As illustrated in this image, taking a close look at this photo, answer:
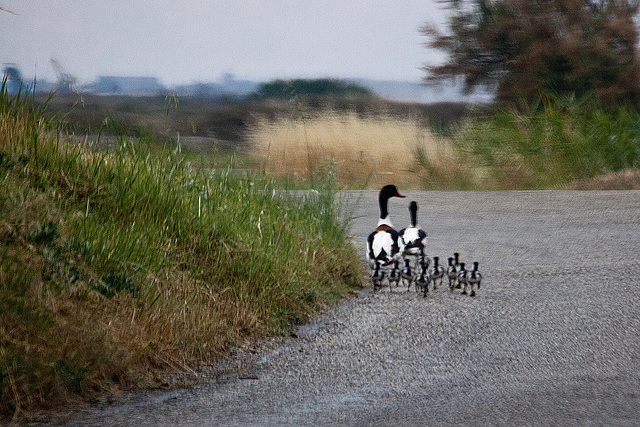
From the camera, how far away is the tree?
19750 mm

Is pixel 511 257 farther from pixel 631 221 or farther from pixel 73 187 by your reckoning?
pixel 73 187

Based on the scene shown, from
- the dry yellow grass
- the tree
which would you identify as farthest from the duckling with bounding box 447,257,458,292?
the tree

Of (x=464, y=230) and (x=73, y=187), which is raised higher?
(x=73, y=187)

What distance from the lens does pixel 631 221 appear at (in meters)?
10.4

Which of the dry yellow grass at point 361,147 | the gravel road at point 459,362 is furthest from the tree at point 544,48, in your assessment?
the gravel road at point 459,362

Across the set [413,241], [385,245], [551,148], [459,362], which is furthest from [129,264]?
[551,148]

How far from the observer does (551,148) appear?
53.1 feet

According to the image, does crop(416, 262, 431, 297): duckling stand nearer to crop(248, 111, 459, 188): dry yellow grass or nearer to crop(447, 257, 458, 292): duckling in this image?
crop(447, 257, 458, 292): duckling

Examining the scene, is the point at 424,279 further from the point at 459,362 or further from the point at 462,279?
the point at 459,362

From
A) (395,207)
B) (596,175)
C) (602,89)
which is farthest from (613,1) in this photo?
(395,207)

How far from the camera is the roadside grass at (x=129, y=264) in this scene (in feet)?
13.6

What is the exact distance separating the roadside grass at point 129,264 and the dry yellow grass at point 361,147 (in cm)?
947

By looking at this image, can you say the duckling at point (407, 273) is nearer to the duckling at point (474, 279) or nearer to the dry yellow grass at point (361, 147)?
the duckling at point (474, 279)

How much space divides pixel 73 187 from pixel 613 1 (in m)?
18.2
